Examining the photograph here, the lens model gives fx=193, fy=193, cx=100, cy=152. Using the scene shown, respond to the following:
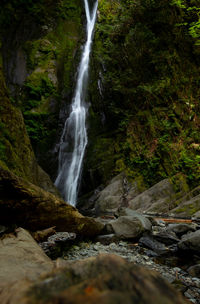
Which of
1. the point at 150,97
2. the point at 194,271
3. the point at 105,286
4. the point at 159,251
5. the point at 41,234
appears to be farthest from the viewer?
the point at 150,97

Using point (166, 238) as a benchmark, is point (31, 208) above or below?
above

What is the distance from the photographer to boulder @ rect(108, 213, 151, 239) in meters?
4.68

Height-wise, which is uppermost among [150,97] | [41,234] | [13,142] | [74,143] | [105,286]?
[150,97]

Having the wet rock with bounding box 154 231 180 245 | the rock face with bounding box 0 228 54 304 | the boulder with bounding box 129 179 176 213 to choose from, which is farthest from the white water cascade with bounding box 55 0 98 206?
the rock face with bounding box 0 228 54 304

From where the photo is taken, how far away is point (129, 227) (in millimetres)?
4785

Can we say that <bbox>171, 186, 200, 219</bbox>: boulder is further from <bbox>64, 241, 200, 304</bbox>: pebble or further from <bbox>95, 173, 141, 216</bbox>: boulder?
<bbox>64, 241, 200, 304</bbox>: pebble

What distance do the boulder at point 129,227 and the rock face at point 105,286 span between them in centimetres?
425

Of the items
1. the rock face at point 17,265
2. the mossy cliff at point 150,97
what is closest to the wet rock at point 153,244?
the rock face at point 17,265

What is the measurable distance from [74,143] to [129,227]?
32.7 ft

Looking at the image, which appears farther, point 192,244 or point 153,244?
point 153,244

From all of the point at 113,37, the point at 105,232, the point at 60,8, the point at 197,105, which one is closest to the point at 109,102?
the point at 113,37

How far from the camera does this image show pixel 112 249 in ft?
13.0

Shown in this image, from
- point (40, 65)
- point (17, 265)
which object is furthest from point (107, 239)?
point (40, 65)

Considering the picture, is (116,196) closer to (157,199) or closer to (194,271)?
(157,199)
